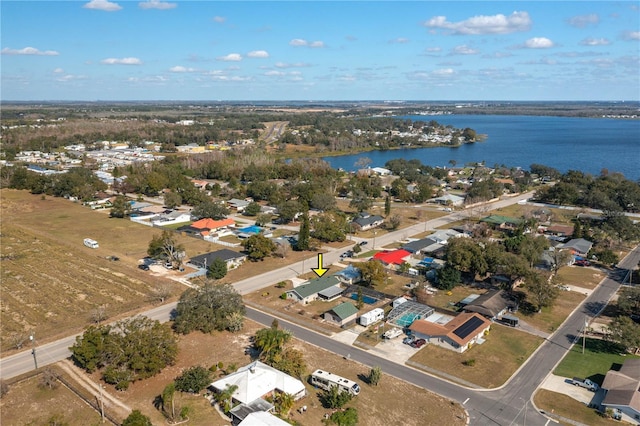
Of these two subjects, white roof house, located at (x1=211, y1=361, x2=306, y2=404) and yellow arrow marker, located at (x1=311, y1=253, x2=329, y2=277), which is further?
yellow arrow marker, located at (x1=311, y1=253, x2=329, y2=277)

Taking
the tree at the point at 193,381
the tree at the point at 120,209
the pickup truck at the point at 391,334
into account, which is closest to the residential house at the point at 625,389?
the pickup truck at the point at 391,334

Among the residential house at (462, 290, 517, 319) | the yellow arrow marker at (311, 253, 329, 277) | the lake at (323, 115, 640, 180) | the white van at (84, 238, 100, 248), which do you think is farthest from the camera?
the lake at (323, 115, 640, 180)

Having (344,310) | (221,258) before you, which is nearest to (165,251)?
(221,258)

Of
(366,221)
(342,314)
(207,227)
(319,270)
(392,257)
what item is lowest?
(319,270)

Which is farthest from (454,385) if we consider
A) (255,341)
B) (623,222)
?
(623,222)

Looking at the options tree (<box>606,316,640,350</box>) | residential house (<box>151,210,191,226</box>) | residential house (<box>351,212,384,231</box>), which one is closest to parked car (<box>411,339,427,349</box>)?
tree (<box>606,316,640,350</box>)

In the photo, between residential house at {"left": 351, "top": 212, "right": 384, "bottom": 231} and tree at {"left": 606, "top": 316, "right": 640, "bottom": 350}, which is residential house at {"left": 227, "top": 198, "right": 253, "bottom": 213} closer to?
residential house at {"left": 351, "top": 212, "right": 384, "bottom": 231}

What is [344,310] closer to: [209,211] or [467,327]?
[467,327]
